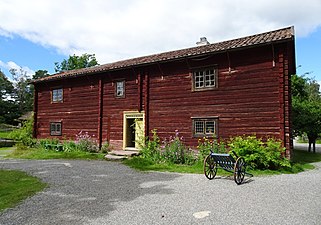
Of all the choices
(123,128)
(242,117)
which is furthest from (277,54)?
(123,128)

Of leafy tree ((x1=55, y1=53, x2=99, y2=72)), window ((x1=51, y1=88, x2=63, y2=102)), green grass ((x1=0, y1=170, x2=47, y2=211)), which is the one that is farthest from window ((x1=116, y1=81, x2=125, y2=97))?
leafy tree ((x1=55, y1=53, x2=99, y2=72))

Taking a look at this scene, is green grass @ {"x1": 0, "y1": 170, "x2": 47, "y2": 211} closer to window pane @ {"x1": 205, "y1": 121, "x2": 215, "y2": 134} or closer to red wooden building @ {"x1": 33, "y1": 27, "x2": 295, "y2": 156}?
red wooden building @ {"x1": 33, "y1": 27, "x2": 295, "y2": 156}

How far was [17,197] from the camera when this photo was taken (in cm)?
682

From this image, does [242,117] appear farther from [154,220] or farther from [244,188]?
[154,220]

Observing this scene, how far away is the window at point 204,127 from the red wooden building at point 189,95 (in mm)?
51

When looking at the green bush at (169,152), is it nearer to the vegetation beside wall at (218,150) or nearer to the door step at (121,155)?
the vegetation beside wall at (218,150)

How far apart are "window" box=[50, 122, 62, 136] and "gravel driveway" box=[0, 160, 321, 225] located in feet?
37.0

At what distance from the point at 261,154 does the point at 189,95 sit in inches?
205

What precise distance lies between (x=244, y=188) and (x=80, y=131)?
545 inches

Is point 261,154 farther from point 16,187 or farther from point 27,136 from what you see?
point 27,136

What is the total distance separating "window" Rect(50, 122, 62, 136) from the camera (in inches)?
799

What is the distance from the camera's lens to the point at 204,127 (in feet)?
45.9

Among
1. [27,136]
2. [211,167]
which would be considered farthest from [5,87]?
[211,167]

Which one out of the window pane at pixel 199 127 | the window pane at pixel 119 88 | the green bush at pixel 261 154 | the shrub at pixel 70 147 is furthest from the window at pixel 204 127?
the shrub at pixel 70 147
